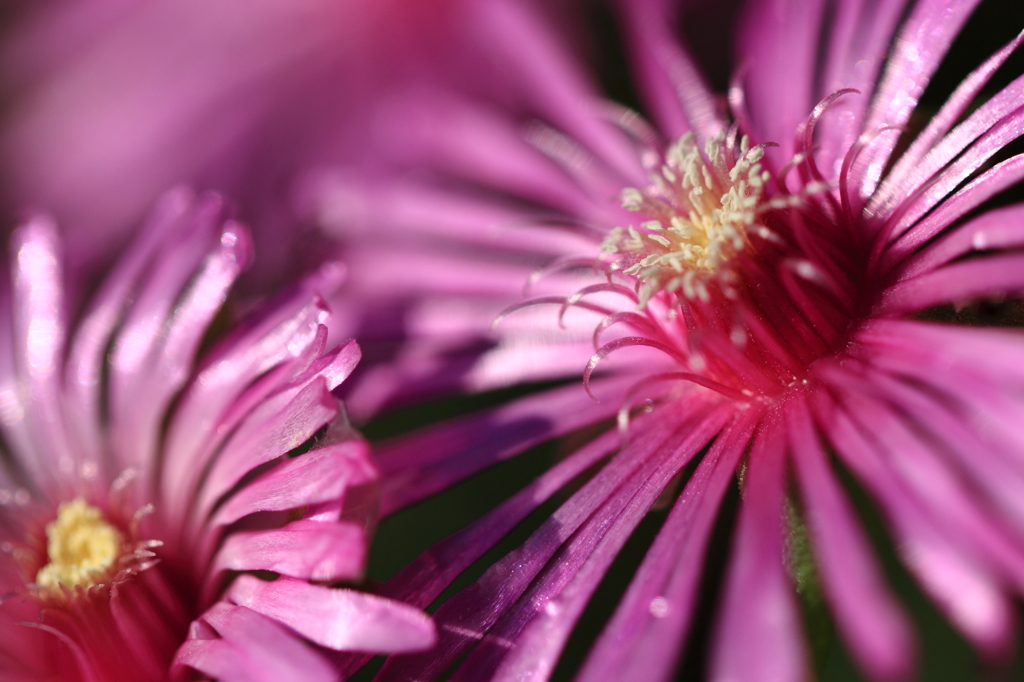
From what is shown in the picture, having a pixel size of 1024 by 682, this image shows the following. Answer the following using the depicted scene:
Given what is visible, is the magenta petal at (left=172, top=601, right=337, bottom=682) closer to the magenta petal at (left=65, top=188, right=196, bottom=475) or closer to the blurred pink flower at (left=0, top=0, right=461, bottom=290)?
the magenta petal at (left=65, top=188, right=196, bottom=475)

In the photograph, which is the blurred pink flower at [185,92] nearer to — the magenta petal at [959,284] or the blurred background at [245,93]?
the blurred background at [245,93]

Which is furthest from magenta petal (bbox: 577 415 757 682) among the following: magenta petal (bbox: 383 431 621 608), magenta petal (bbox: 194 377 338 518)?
Result: magenta petal (bbox: 194 377 338 518)

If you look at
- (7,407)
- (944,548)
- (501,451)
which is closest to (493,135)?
(501,451)

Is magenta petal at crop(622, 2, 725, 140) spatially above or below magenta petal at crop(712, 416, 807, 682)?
above

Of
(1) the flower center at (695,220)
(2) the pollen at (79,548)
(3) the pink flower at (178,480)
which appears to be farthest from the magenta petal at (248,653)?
(1) the flower center at (695,220)

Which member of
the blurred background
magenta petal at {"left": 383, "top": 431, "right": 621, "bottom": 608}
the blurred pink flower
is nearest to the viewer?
magenta petal at {"left": 383, "top": 431, "right": 621, "bottom": 608}

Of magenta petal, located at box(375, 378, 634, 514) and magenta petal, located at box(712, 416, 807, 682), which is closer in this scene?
magenta petal, located at box(712, 416, 807, 682)

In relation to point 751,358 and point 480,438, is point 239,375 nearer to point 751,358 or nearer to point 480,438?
point 480,438

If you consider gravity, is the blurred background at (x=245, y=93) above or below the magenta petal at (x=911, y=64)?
above

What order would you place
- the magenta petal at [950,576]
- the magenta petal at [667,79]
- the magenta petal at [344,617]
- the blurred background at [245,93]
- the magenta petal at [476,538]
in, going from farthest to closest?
the blurred background at [245,93], the magenta petal at [667,79], the magenta petal at [476,538], the magenta petal at [344,617], the magenta petal at [950,576]
